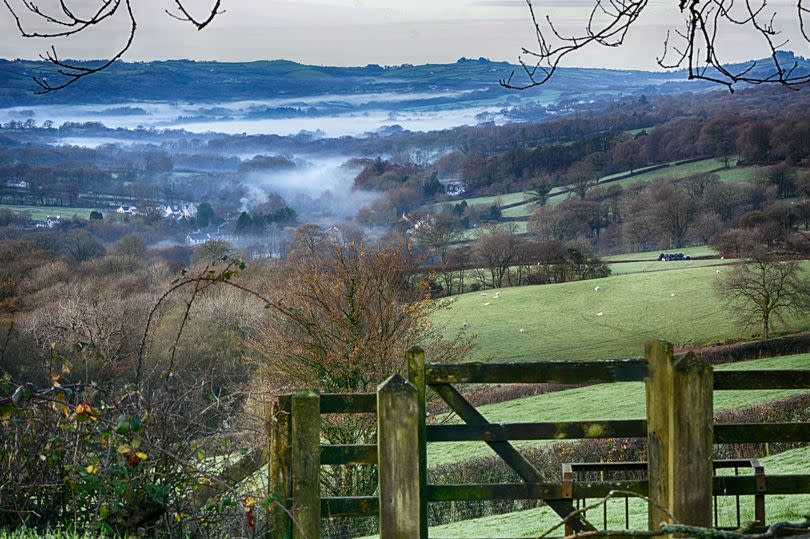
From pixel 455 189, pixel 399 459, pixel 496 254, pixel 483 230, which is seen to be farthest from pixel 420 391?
pixel 455 189

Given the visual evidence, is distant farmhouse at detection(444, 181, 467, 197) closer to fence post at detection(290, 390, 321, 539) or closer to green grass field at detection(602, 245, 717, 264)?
green grass field at detection(602, 245, 717, 264)

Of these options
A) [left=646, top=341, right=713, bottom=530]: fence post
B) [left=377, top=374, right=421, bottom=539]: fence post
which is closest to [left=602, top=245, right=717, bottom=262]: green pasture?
[left=646, top=341, right=713, bottom=530]: fence post

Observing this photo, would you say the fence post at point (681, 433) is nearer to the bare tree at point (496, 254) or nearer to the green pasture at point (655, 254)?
the bare tree at point (496, 254)

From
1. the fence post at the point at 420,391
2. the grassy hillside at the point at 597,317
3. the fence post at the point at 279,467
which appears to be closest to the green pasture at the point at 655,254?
the grassy hillside at the point at 597,317

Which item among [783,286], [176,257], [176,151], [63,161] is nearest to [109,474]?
[783,286]

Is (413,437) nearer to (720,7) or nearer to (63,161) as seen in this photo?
(720,7)

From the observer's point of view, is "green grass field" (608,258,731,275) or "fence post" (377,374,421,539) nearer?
"fence post" (377,374,421,539)
